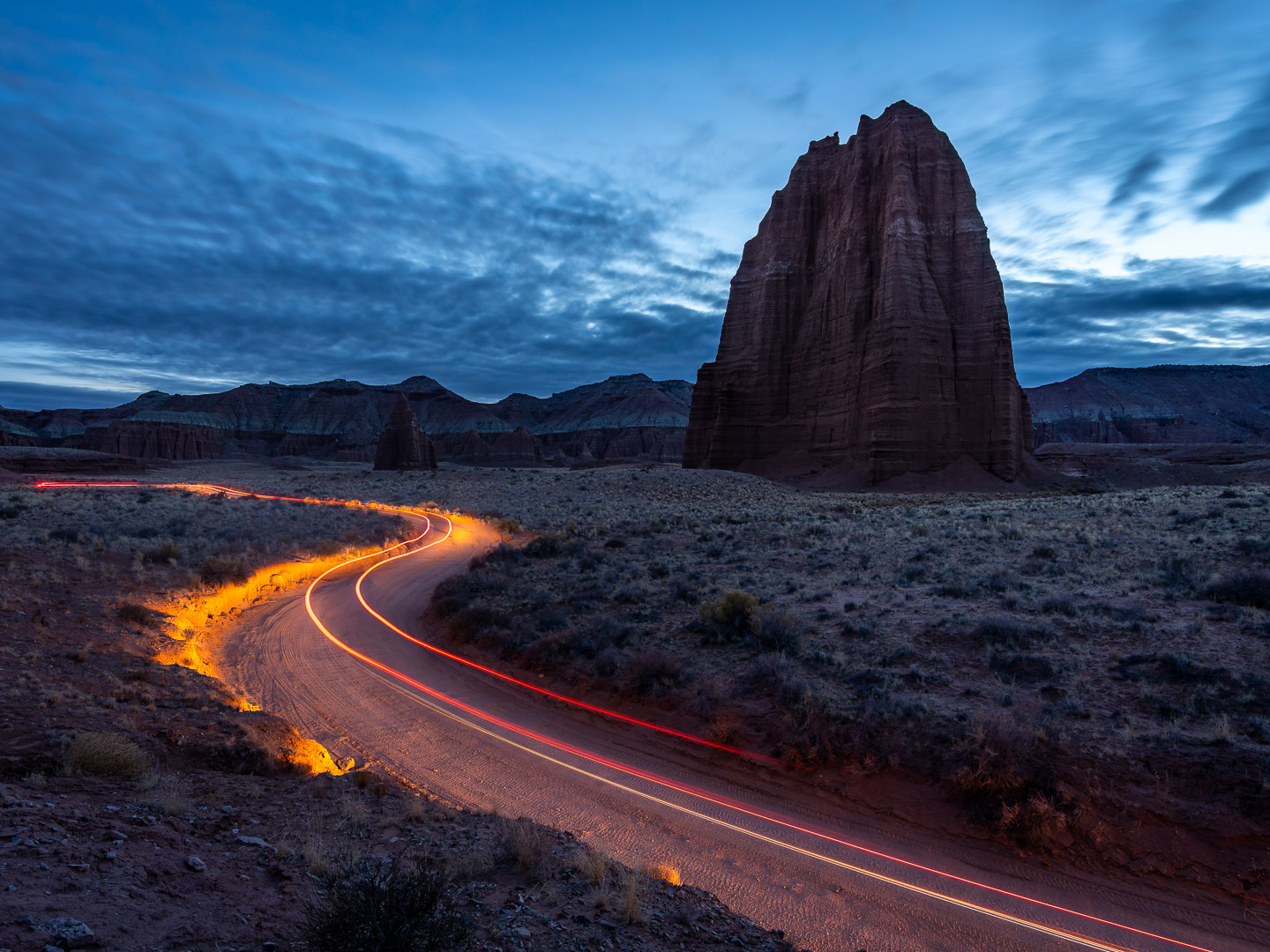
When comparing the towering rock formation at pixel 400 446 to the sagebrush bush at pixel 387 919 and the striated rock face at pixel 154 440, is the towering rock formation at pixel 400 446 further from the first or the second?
the sagebrush bush at pixel 387 919

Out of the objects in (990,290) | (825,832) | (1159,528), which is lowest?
(825,832)

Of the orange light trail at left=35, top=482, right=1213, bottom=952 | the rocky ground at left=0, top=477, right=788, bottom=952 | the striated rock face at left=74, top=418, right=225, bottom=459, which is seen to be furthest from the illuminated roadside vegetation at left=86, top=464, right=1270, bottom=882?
the striated rock face at left=74, top=418, right=225, bottom=459

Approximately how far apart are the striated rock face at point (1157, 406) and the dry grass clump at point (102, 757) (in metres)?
162

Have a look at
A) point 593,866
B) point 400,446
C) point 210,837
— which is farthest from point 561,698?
point 400,446

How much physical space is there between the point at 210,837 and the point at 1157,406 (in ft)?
625

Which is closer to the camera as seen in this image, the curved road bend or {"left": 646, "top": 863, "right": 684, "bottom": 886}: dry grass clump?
the curved road bend

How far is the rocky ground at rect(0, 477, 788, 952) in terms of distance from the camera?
4.30 metres

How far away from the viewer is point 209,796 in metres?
6.64

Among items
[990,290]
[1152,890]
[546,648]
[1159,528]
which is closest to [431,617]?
[546,648]

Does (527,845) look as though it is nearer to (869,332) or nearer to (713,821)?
(713,821)

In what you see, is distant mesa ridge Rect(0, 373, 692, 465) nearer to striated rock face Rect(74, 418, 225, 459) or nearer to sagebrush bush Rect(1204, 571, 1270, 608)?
striated rock face Rect(74, 418, 225, 459)

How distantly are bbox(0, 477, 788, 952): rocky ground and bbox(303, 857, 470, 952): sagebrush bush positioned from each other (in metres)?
0.10

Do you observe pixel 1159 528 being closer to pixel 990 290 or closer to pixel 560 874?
pixel 560 874

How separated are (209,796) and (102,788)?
0.96m
